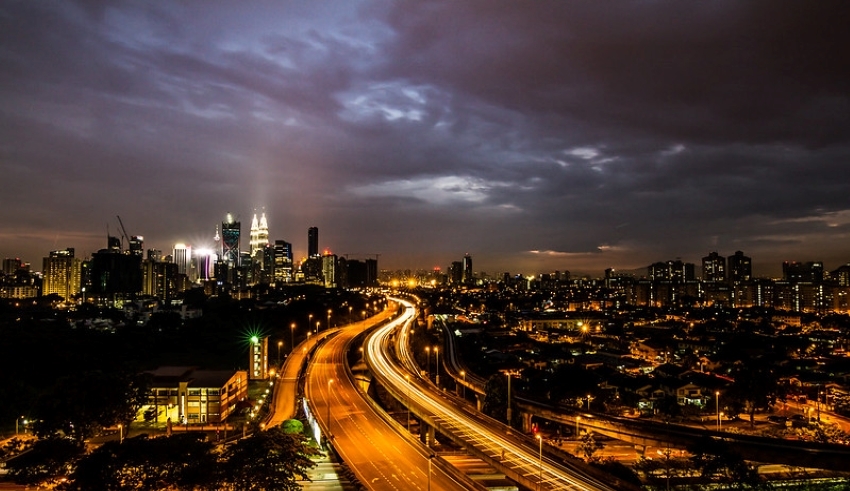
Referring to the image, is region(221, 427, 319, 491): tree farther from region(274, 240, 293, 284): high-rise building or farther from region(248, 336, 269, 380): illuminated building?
region(274, 240, 293, 284): high-rise building

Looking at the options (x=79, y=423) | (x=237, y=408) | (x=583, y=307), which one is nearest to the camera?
(x=79, y=423)

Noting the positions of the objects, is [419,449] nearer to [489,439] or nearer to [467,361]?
[489,439]

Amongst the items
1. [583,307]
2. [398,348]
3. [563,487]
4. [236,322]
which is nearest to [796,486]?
[563,487]

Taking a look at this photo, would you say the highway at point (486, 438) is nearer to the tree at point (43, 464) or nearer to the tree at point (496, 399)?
the tree at point (496, 399)

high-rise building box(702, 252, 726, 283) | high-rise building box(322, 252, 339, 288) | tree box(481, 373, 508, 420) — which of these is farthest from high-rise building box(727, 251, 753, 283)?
tree box(481, 373, 508, 420)

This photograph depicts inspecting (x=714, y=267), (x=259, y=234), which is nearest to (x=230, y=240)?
(x=259, y=234)
